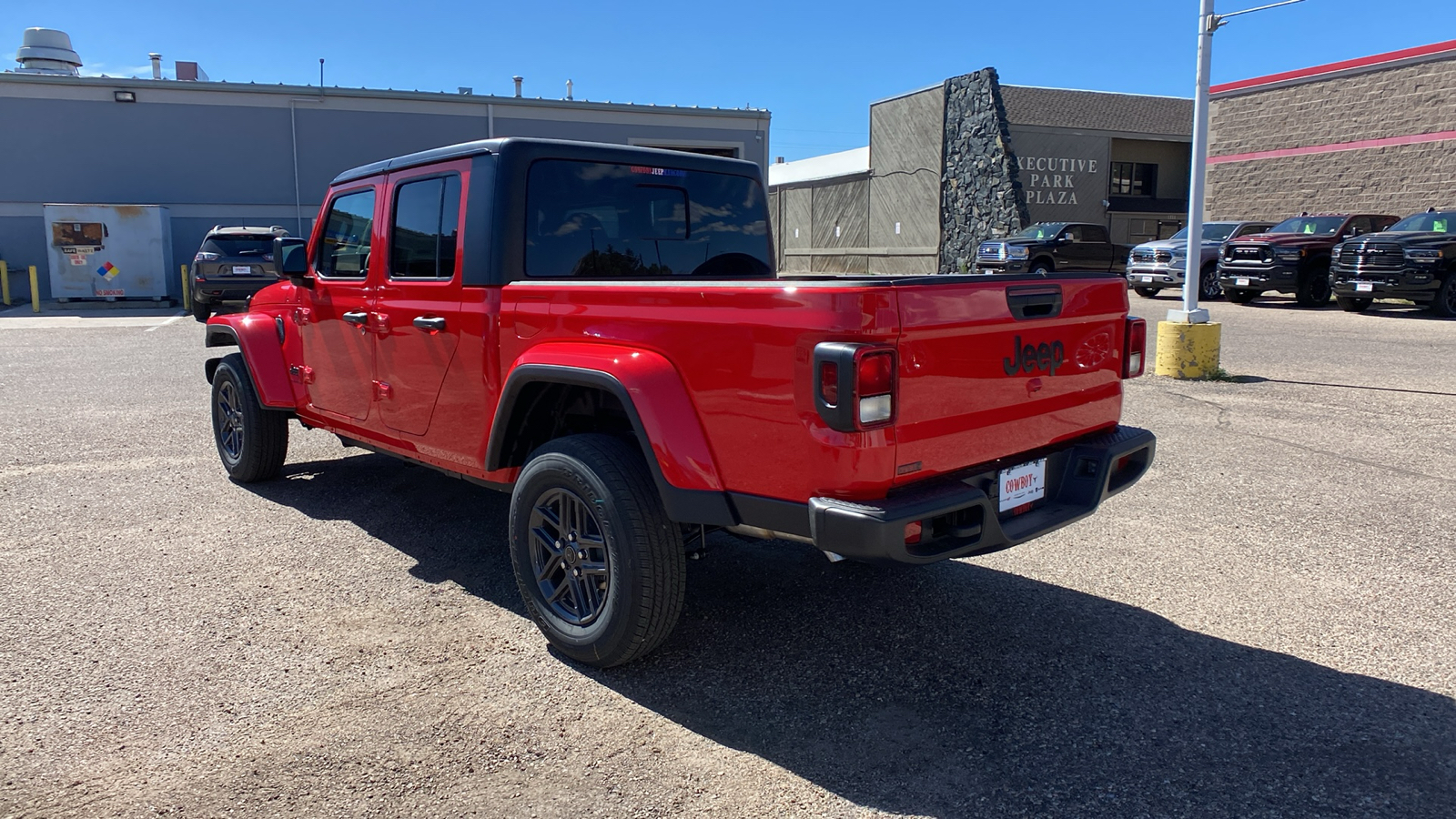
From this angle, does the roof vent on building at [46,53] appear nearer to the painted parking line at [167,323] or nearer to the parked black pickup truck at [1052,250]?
the painted parking line at [167,323]

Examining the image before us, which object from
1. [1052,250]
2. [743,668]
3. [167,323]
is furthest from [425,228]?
[1052,250]

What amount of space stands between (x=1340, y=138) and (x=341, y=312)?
29.6 meters

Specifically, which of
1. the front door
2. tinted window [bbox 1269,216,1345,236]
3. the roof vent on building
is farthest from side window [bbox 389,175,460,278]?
the roof vent on building

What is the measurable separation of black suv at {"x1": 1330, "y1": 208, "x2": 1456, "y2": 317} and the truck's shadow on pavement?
16010 mm

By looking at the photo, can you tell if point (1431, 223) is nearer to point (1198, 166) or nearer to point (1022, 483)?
point (1198, 166)

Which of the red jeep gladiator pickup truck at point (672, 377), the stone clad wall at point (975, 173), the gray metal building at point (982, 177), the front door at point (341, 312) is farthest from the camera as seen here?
the gray metal building at point (982, 177)

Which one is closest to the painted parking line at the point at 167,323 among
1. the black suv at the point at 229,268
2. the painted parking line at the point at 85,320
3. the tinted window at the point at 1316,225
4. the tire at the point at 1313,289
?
the painted parking line at the point at 85,320

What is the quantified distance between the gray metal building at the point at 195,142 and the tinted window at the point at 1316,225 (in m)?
16.8

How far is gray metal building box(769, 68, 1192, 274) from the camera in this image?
1355 inches

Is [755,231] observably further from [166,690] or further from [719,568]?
[166,690]

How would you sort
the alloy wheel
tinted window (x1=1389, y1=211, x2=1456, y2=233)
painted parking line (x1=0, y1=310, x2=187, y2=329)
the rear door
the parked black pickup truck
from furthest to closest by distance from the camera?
the parked black pickup truck
painted parking line (x1=0, y1=310, x2=187, y2=329)
tinted window (x1=1389, y1=211, x2=1456, y2=233)
the rear door
the alloy wheel

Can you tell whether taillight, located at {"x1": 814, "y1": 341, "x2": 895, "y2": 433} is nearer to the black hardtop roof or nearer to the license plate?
the license plate

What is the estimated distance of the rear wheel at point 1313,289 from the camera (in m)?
19.3

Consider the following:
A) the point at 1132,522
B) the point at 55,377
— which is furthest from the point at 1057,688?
the point at 55,377
